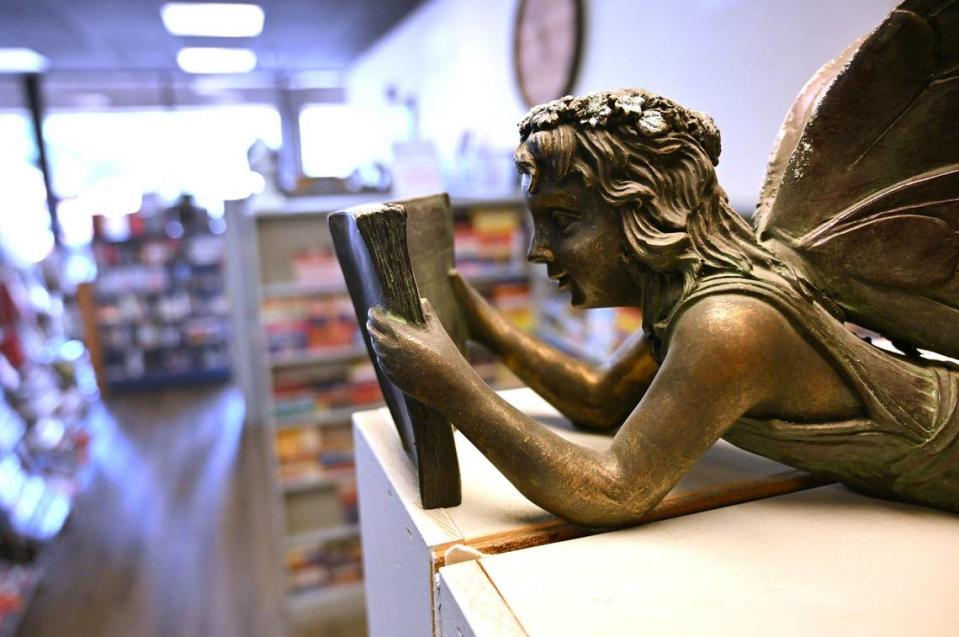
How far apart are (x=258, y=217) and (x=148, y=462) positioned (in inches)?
79.7

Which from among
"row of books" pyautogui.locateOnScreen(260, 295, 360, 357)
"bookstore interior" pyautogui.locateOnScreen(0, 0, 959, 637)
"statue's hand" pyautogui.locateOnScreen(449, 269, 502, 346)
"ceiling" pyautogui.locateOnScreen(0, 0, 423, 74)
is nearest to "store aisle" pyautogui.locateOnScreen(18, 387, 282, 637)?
"bookstore interior" pyautogui.locateOnScreen(0, 0, 959, 637)

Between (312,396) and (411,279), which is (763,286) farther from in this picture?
(312,396)

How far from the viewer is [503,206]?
2676mm

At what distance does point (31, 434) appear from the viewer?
2.78 metres

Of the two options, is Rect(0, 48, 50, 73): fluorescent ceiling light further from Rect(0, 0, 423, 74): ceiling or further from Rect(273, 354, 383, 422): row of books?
Rect(273, 354, 383, 422): row of books

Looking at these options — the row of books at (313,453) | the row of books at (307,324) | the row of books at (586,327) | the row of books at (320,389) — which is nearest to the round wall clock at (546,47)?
the row of books at (586,327)

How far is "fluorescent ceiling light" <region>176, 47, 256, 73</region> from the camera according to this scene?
6727mm

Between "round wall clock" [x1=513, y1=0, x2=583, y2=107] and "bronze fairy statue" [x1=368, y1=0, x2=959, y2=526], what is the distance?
214cm

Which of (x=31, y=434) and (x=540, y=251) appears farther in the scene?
(x=31, y=434)

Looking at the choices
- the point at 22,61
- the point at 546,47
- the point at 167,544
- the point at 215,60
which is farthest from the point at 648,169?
the point at 215,60

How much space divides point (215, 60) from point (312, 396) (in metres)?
6.07

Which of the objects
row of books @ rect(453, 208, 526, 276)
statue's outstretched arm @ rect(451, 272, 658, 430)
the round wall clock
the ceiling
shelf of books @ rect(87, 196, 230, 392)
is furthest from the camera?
shelf of books @ rect(87, 196, 230, 392)

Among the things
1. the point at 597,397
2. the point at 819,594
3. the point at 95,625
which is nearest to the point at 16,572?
the point at 95,625

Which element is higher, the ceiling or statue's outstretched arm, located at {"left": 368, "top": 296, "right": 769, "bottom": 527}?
the ceiling
